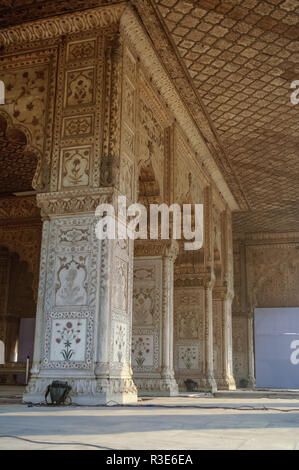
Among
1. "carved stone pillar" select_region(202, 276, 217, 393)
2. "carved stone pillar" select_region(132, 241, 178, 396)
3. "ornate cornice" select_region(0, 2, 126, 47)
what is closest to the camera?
"ornate cornice" select_region(0, 2, 126, 47)

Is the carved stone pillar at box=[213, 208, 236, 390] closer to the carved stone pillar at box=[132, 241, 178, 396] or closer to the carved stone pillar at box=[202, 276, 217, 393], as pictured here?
the carved stone pillar at box=[202, 276, 217, 393]

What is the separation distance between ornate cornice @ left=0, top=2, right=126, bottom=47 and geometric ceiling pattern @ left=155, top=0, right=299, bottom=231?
692 mm

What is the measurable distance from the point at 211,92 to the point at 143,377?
491cm

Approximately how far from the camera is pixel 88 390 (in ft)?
20.1

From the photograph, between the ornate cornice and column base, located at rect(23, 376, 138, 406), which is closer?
column base, located at rect(23, 376, 138, 406)

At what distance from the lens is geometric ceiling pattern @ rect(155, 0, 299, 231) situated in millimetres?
7520

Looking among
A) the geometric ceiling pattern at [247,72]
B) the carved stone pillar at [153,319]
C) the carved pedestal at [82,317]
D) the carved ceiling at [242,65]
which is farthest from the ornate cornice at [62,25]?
the carved stone pillar at [153,319]

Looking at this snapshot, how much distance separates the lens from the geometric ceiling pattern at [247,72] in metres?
7.52

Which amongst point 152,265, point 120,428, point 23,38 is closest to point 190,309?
point 152,265

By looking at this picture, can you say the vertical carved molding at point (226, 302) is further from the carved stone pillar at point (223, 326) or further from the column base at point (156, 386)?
the column base at point (156, 386)

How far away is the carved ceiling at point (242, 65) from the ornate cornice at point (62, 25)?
9 cm

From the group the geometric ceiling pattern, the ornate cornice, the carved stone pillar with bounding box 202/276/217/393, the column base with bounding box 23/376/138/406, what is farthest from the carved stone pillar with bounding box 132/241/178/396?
the ornate cornice

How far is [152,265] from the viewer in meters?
9.44

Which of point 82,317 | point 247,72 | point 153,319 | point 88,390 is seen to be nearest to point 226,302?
point 153,319
